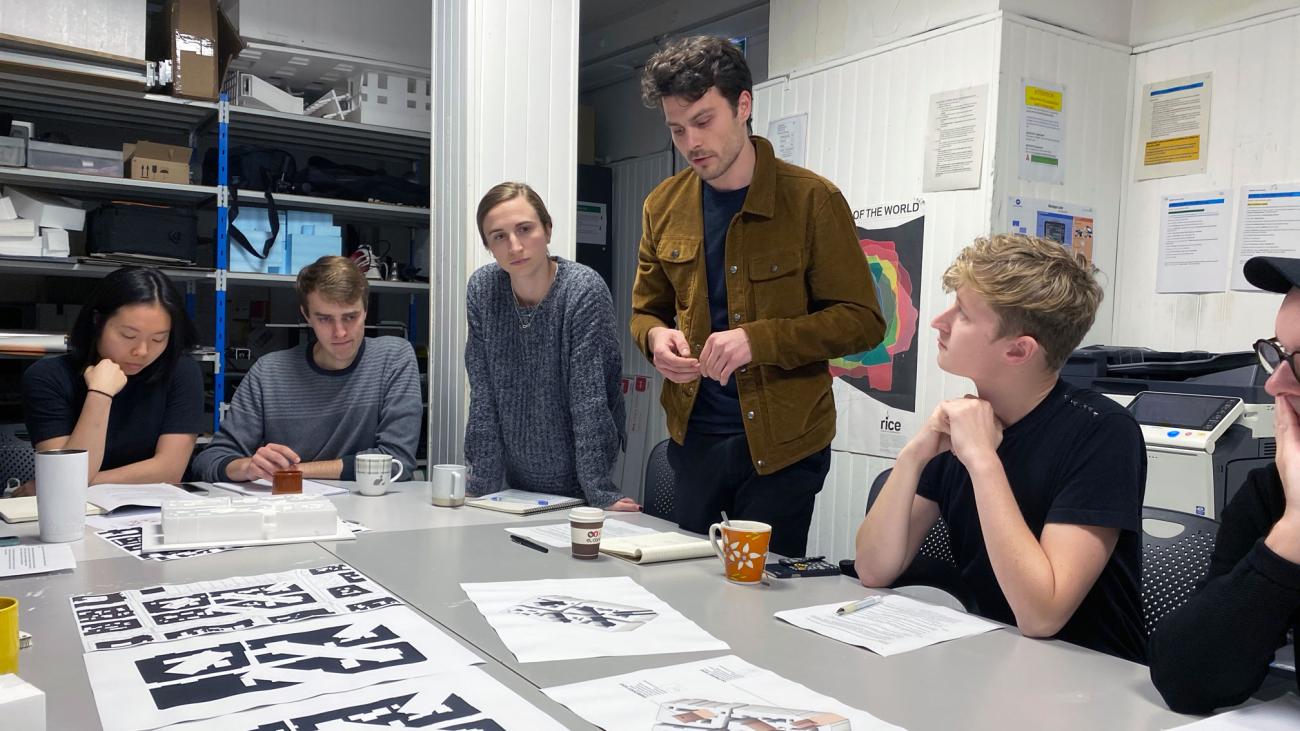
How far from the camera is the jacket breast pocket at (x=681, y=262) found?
2010 millimetres

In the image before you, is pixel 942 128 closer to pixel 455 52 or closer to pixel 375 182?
pixel 455 52

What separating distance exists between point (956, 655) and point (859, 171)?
2661 mm

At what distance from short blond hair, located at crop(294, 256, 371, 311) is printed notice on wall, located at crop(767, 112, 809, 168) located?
185 centimetres

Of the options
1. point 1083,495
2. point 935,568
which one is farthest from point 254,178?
point 1083,495

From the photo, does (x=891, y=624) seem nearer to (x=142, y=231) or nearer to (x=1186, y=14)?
(x=1186, y=14)

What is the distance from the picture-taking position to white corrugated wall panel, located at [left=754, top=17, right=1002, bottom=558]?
124 inches

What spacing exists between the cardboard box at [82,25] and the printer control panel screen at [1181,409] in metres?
3.79

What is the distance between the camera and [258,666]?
106 centimetres

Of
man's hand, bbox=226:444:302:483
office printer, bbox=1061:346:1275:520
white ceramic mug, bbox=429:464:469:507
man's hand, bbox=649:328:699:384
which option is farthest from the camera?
office printer, bbox=1061:346:1275:520

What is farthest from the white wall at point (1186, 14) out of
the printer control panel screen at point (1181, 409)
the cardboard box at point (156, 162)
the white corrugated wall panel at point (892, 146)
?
the cardboard box at point (156, 162)

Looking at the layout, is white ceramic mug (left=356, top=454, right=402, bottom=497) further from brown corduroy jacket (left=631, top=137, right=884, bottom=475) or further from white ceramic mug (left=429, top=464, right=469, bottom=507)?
brown corduroy jacket (left=631, top=137, right=884, bottom=475)

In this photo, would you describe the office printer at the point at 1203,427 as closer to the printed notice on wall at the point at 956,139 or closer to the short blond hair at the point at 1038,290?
the printed notice on wall at the point at 956,139

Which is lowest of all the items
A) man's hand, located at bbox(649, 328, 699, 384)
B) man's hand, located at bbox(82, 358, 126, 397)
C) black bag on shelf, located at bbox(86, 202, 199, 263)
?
man's hand, located at bbox(82, 358, 126, 397)

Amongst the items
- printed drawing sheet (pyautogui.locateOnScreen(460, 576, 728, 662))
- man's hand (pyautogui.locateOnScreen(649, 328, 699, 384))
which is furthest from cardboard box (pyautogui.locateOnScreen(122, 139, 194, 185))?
printed drawing sheet (pyautogui.locateOnScreen(460, 576, 728, 662))
